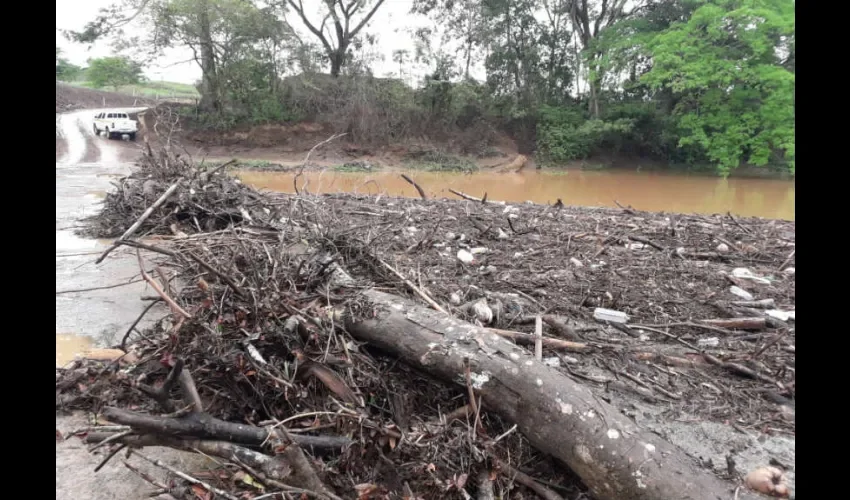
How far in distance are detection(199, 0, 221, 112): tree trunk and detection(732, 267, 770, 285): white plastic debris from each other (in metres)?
18.8

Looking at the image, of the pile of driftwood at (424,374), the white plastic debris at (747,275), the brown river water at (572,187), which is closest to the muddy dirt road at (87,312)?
the pile of driftwood at (424,374)

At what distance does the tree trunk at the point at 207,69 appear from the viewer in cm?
1688

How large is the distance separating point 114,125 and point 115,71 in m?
2.49

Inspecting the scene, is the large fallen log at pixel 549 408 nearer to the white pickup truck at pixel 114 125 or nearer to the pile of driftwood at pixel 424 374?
the pile of driftwood at pixel 424 374

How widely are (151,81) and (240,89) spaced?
10.3 ft

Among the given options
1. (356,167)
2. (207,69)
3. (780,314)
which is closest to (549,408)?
(780,314)

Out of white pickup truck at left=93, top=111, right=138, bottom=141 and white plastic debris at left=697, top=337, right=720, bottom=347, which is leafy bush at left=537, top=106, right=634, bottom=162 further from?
white plastic debris at left=697, top=337, right=720, bottom=347

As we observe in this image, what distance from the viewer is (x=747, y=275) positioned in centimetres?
384

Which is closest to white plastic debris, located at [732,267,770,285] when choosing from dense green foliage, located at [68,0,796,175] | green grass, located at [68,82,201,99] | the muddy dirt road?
the muddy dirt road

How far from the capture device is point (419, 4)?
20594 millimetres

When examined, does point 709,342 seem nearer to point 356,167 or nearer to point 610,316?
point 610,316

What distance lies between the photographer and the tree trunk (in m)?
16.9
